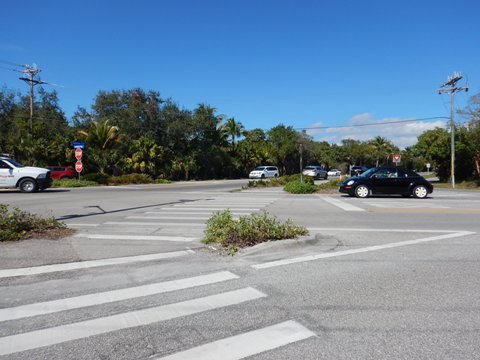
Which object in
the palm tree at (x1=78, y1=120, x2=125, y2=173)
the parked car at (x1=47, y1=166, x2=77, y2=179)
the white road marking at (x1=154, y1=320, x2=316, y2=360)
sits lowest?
the white road marking at (x1=154, y1=320, x2=316, y2=360)

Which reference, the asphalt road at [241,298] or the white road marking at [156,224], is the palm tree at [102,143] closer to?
the white road marking at [156,224]

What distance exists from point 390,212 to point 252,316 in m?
10.3

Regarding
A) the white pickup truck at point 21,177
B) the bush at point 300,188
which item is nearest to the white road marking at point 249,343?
the bush at point 300,188

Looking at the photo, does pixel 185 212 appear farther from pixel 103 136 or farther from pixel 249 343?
pixel 103 136

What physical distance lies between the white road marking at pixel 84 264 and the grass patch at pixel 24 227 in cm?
207

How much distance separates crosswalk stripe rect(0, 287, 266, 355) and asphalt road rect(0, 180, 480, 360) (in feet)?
0.06

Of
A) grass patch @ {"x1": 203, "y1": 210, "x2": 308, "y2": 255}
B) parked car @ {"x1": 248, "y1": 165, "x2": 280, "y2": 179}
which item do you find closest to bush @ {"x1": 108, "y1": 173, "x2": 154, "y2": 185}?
parked car @ {"x1": 248, "y1": 165, "x2": 280, "y2": 179}

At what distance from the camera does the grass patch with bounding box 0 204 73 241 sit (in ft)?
25.9

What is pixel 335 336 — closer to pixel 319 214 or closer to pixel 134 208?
pixel 319 214

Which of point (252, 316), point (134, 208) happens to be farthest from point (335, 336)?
point (134, 208)

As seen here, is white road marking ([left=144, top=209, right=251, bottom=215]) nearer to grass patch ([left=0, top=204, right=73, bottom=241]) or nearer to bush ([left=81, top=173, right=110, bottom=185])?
grass patch ([left=0, top=204, right=73, bottom=241])

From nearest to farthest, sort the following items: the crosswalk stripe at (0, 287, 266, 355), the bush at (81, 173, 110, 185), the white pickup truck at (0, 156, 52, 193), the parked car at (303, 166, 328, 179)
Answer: the crosswalk stripe at (0, 287, 266, 355)
the white pickup truck at (0, 156, 52, 193)
the bush at (81, 173, 110, 185)
the parked car at (303, 166, 328, 179)

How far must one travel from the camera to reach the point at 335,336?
149 inches

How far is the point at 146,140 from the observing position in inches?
1656
